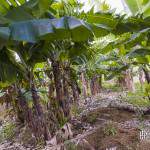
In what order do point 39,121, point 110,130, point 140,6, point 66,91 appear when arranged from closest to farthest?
point 110,130 → point 39,121 → point 140,6 → point 66,91

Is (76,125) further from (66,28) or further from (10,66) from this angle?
(66,28)

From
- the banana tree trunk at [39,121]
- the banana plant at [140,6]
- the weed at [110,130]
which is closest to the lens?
the weed at [110,130]

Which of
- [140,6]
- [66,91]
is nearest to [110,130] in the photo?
[66,91]

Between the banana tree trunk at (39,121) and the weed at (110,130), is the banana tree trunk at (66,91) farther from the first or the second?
the weed at (110,130)

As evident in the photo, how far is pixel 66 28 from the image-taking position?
2.85 meters

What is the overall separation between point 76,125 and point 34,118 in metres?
0.56

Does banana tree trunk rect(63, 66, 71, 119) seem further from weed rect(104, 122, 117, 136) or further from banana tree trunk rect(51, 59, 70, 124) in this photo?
weed rect(104, 122, 117, 136)

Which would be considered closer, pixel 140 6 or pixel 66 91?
pixel 140 6

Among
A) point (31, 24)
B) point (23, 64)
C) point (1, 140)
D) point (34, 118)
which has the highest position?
point (31, 24)

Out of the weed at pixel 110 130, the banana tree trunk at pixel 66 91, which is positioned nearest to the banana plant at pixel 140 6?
the banana tree trunk at pixel 66 91

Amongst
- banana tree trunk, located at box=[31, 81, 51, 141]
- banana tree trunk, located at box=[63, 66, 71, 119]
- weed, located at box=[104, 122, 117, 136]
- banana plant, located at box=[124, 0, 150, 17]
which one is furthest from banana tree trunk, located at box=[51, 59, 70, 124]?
banana plant, located at box=[124, 0, 150, 17]

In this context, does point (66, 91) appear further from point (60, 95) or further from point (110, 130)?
point (110, 130)

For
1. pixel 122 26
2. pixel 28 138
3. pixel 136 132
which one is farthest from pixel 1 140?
pixel 122 26

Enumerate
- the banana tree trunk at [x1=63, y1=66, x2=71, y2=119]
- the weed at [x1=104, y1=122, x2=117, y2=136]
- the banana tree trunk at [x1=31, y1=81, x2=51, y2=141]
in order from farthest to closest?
the banana tree trunk at [x1=63, y1=66, x2=71, y2=119]
the banana tree trunk at [x1=31, y1=81, x2=51, y2=141]
the weed at [x1=104, y1=122, x2=117, y2=136]
